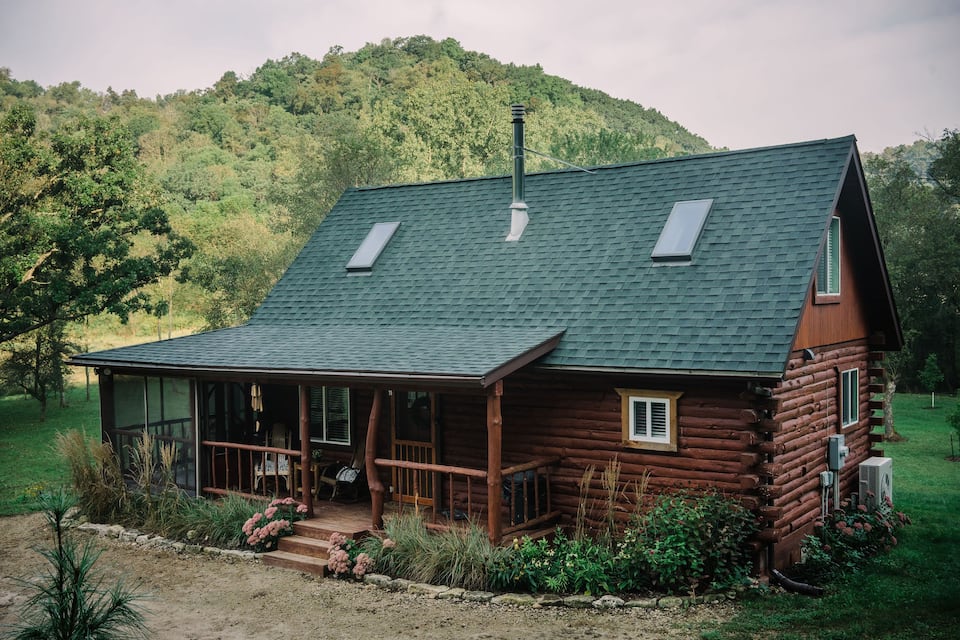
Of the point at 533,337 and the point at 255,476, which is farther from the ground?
the point at 533,337

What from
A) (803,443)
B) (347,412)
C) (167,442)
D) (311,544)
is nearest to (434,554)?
(311,544)

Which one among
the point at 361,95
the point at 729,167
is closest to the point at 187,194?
the point at 361,95

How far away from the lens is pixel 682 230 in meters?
12.2

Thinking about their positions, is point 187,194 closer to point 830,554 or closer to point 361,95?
point 361,95

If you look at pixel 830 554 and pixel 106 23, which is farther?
pixel 106 23

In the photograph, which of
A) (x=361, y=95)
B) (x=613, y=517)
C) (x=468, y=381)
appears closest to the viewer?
(x=468, y=381)

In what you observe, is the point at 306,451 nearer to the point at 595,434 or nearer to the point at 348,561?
the point at 348,561

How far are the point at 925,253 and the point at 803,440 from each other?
2064 centimetres

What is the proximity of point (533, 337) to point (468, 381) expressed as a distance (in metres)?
1.90

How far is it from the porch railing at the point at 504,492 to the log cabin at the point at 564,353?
44mm

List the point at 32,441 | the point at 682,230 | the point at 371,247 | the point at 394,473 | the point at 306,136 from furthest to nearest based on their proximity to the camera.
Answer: the point at 306,136
the point at 32,441
the point at 371,247
the point at 394,473
the point at 682,230

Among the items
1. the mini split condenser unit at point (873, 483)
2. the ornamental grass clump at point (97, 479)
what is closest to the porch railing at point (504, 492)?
the ornamental grass clump at point (97, 479)

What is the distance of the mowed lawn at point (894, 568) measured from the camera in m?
8.46

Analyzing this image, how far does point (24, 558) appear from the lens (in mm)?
11758
